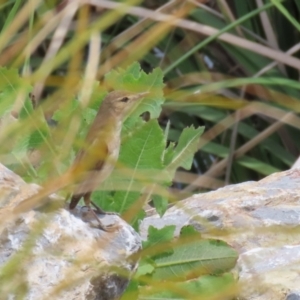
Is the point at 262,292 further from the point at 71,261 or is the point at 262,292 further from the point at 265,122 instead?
the point at 265,122

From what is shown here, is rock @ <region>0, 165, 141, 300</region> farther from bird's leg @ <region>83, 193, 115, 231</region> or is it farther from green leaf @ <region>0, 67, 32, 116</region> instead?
green leaf @ <region>0, 67, 32, 116</region>

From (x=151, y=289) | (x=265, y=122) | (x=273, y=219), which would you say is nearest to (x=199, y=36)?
(x=265, y=122)

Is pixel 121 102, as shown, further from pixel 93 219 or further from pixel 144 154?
pixel 93 219

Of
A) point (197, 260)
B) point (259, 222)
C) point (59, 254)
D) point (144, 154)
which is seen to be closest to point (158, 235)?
point (197, 260)

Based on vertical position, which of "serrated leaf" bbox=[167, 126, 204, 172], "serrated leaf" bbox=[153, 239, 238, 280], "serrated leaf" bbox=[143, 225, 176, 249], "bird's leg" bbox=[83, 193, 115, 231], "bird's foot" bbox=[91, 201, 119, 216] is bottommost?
"serrated leaf" bbox=[153, 239, 238, 280]

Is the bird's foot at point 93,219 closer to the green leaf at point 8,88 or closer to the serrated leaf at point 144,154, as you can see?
the serrated leaf at point 144,154

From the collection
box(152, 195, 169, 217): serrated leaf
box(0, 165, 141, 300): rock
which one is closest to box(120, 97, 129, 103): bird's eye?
box(152, 195, 169, 217): serrated leaf

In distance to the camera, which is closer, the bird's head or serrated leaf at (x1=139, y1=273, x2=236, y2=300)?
serrated leaf at (x1=139, y1=273, x2=236, y2=300)
